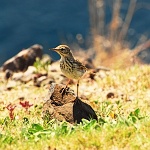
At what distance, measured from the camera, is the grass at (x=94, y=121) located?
552cm

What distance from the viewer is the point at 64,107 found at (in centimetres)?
675

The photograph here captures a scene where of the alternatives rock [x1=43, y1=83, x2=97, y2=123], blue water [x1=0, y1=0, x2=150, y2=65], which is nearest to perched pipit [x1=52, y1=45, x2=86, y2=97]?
rock [x1=43, y1=83, x2=97, y2=123]

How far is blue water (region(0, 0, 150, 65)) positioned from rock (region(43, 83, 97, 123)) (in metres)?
13.7

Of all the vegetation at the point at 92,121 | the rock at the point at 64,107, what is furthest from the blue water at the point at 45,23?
the rock at the point at 64,107

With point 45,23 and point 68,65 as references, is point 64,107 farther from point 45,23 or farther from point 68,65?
point 45,23

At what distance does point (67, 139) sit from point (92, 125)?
0.43 metres

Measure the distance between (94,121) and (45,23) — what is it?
54.6ft

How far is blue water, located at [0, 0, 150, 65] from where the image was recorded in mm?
21391

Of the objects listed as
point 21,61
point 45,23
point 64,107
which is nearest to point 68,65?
point 64,107

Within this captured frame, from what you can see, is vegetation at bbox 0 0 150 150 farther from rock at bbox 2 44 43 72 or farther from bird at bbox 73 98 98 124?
rock at bbox 2 44 43 72

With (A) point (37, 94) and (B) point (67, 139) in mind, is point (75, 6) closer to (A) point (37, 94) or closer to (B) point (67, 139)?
(A) point (37, 94)

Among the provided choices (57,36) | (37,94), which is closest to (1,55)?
(57,36)

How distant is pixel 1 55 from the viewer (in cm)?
2066

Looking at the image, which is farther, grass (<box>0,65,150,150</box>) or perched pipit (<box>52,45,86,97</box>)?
perched pipit (<box>52,45,86,97</box>)
